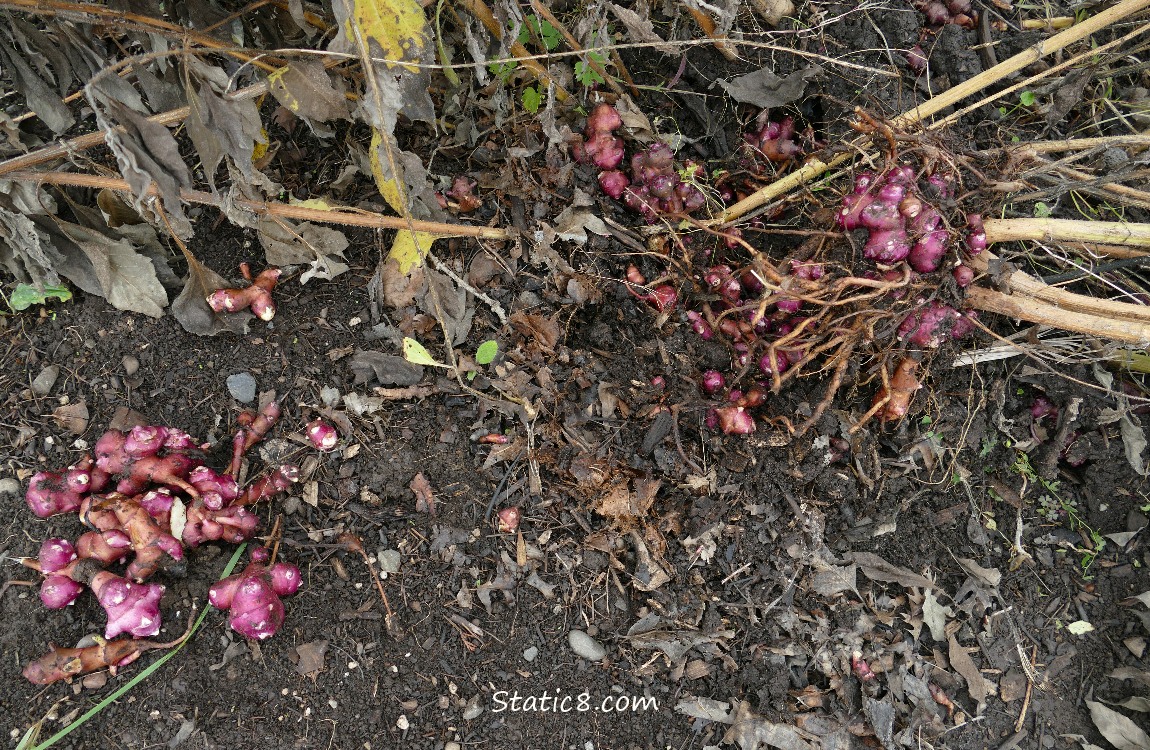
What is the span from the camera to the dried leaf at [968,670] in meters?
1.83

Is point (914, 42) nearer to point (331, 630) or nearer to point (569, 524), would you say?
point (569, 524)

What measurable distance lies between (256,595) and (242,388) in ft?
1.69

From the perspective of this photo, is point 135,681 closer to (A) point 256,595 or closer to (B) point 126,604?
(B) point 126,604

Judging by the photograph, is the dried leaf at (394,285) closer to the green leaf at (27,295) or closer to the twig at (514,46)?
the twig at (514,46)

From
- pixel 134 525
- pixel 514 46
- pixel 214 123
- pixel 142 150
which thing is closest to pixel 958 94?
pixel 514 46

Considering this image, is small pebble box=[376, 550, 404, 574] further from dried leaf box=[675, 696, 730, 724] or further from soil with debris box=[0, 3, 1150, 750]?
dried leaf box=[675, 696, 730, 724]

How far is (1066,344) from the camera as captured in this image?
187cm

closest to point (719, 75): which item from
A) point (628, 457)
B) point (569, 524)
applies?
point (628, 457)

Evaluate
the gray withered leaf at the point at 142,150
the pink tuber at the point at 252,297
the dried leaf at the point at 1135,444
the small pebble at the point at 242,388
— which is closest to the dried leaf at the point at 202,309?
the pink tuber at the point at 252,297

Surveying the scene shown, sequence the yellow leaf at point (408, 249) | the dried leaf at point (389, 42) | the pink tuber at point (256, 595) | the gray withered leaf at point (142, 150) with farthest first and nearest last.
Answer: the yellow leaf at point (408, 249) < the pink tuber at point (256, 595) < the dried leaf at point (389, 42) < the gray withered leaf at point (142, 150)

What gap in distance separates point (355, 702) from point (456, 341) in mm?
871

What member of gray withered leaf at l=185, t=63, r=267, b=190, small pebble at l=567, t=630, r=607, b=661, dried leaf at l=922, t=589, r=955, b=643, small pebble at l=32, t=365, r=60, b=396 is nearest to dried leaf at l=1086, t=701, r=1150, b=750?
dried leaf at l=922, t=589, r=955, b=643

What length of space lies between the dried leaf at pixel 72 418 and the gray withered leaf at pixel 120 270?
0.91ft

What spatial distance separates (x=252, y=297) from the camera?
5.97 ft
